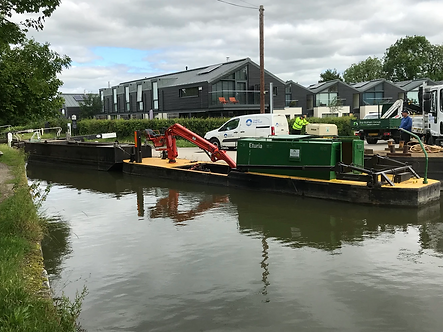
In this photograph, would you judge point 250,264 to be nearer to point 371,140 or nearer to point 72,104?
point 371,140

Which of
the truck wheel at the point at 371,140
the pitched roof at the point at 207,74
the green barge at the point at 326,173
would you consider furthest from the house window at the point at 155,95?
the green barge at the point at 326,173

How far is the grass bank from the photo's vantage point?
3766 millimetres

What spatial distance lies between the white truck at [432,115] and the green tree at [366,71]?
8221cm

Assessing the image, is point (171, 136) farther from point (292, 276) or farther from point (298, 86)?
point (298, 86)

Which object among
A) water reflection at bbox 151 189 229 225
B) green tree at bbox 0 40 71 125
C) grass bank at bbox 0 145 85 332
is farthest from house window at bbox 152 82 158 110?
grass bank at bbox 0 145 85 332

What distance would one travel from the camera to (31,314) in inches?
154

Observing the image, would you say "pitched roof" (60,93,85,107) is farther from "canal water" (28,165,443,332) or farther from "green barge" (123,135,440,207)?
"canal water" (28,165,443,332)

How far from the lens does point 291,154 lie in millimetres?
11523

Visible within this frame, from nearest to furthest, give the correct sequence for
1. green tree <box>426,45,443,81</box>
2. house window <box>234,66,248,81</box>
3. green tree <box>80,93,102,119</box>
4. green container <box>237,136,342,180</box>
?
green container <box>237,136,342,180</box>, house window <box>234,66,248,81</box>, green tree <box>80,93,102,119</box>, green tree <box>426,45,443,81</box>

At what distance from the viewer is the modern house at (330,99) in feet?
179

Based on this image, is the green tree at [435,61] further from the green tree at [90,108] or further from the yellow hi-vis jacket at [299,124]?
the yellow hi-vis jacket at [299,124]

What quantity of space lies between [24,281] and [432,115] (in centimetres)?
1632

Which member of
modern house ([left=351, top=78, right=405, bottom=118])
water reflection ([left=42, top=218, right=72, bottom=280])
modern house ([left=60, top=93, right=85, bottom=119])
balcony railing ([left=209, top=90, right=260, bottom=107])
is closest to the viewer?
water reflection ([left=42, top=218, right=72, bottom=280])

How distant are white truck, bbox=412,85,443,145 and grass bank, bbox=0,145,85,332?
1432 centimetres
